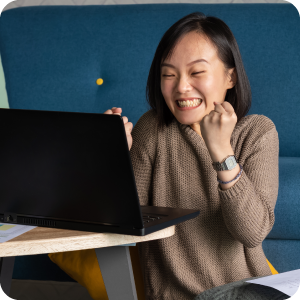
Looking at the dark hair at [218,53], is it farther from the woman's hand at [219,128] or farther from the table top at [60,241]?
the table top at [60,241]

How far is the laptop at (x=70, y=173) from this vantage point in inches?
24.2

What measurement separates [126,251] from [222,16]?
1.57 m

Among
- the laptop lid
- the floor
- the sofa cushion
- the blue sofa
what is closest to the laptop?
the laptop lid

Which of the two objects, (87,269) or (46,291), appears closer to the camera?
(87,269)

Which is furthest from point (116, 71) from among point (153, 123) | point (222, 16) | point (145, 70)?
point (153, 123)

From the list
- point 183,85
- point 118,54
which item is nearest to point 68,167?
point 183,85

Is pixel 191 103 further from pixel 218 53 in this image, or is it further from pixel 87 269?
pixel 87 269

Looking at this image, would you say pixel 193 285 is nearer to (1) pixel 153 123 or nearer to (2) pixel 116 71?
(1) pixel 153 123

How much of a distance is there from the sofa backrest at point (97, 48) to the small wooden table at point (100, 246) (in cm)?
127

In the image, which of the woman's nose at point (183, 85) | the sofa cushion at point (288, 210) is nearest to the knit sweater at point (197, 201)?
the woman's nose at point (183, 85)

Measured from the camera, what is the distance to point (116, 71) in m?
1.96

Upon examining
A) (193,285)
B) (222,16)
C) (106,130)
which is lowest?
(193,285)

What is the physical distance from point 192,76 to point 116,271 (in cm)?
58

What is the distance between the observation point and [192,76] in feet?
3.41
